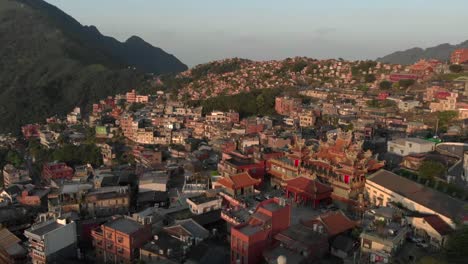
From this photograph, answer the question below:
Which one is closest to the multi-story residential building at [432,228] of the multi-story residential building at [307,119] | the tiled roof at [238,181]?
the tiled roof at [238,181]

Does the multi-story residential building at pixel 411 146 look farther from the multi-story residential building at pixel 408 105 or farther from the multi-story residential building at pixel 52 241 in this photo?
the multi-story residential building at pixel 52 241

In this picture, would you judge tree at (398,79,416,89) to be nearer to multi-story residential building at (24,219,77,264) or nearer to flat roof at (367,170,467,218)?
flat roof at (367,170,467,218)

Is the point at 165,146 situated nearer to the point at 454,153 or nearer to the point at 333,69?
the point at 454,153

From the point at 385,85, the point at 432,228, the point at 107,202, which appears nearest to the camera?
the point at 432,228

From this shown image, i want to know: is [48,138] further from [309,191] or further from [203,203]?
[309,191]

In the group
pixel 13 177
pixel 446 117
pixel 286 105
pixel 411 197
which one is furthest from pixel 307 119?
pixel 13 177
